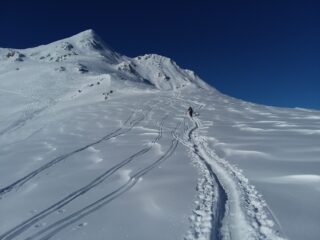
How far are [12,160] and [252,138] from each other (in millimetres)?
11738

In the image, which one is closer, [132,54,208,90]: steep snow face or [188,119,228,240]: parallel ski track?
[188,119,228,240]: parallel ski track

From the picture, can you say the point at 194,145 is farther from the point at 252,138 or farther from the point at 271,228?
the point at 271,228

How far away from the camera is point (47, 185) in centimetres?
1082

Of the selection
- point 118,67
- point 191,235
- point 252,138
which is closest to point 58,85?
point 118,67

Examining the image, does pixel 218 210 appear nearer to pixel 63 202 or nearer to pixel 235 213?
pixel 235 213

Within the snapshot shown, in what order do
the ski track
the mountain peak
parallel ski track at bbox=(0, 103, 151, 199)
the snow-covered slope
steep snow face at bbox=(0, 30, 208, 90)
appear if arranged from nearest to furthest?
1. the ski track
2. the snow-covered slope
3. parallel ski track at bbox=(0, 103, 151, 199)
4. steep snow face at bbox=(0, 30, 208, 90)
5. the mountain peak

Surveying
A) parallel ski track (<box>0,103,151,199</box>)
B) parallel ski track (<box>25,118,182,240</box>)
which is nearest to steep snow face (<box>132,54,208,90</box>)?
A: parallel ski track (<box>0,103,151,199</box>)

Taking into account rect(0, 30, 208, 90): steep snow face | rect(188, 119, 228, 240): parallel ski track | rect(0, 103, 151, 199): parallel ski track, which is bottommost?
rect(0, 103, 151, 199): parallel ski track

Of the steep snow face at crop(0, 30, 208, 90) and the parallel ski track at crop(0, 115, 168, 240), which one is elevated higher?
the steep snow face at crop(0, 30, 208, 90)

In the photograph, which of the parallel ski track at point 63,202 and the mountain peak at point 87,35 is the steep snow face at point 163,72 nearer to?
the mountain peak at point 87,35

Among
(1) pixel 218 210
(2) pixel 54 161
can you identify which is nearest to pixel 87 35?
(2) pixel 54 161

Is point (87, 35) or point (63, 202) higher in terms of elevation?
point (87, 35)

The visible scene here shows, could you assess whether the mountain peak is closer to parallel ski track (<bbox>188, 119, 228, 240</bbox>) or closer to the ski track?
the ski track

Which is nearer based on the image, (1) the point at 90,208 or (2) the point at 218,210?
(2) the point at 218,210
